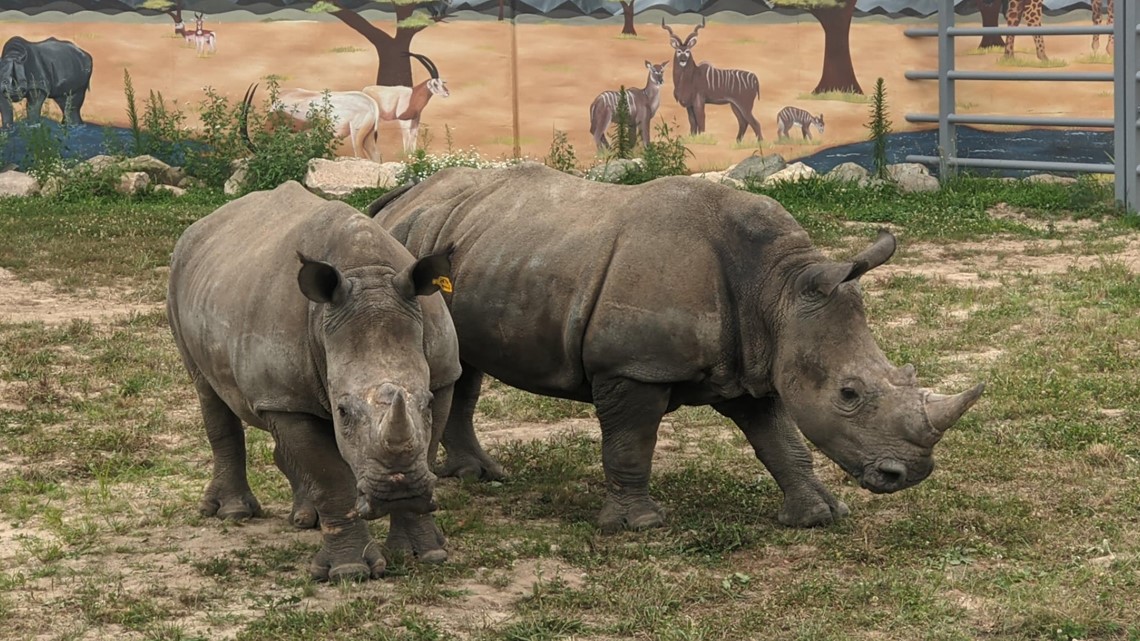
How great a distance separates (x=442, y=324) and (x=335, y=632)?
4.20 ft

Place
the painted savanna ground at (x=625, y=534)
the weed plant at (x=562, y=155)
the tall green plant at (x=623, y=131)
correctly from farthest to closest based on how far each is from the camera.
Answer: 1. the tall green plant at (x=623, y=131)
2. the weed plant at (x=562, y=155)
3. the painted savanna ground at (x=625, y=534)

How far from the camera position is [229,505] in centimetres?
754

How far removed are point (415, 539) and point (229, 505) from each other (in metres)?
1.25

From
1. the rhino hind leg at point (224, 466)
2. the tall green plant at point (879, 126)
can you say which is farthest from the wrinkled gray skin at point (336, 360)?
the tall green plant at point (879, 126)

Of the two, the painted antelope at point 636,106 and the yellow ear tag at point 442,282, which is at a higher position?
the yellow ear tag at point 442,282

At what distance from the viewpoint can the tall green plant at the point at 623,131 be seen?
17.4 meters

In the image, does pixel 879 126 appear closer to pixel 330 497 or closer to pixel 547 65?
pixel 547 65

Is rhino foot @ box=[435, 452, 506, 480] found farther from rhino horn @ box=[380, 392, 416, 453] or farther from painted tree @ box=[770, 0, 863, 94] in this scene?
painted tree @ box=[770, 0, 863, 94]

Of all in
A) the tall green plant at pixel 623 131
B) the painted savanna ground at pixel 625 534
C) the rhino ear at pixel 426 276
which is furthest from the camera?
the tall green plant at pixel 623 131

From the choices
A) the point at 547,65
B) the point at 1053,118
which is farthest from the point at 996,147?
the point at 547,65

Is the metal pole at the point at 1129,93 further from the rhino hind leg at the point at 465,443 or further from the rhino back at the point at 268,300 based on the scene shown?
the rhino back at the point at 268,300

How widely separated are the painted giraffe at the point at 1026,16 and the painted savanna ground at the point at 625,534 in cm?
597

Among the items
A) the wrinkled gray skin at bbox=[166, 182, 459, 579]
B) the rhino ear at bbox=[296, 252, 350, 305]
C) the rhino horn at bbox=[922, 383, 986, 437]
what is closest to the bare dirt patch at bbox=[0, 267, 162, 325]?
the wrinkled gray skin at bbox=[166, 182, 459, 579]

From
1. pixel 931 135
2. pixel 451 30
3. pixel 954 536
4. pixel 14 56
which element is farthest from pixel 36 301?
pixel 931 135
